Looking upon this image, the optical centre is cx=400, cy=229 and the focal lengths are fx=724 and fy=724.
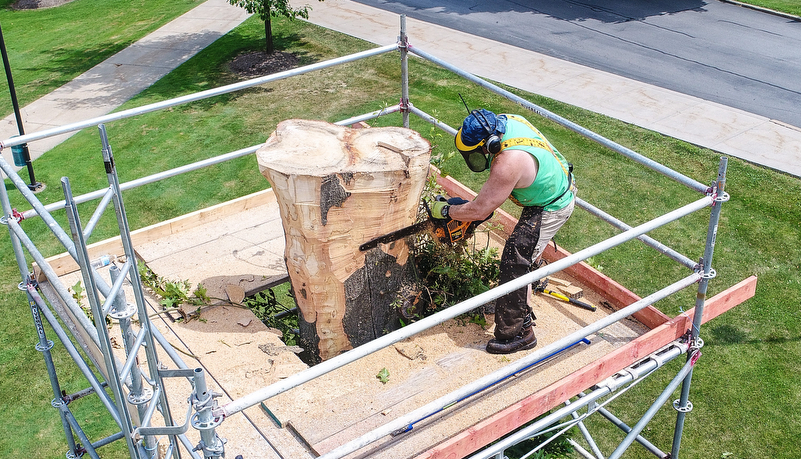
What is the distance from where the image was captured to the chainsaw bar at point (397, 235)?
4.68m

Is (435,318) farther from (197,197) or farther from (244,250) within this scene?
(197,197)

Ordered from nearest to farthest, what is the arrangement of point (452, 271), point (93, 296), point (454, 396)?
point (93, 296) → point (454, 396) → point (452, 271)

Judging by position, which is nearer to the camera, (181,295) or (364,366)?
(364,366)

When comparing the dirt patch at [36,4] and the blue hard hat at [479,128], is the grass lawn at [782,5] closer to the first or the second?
the blue hard hat at [479,128]

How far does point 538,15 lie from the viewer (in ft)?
52.2

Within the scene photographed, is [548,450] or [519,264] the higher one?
[519,264]

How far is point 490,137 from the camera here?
4305 mm

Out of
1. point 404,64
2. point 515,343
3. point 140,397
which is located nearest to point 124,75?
point 404,64

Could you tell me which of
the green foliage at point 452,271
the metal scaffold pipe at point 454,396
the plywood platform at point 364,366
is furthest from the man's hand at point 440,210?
the metal scaffold pipe at point 454,396

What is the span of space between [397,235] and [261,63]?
30.3 feet

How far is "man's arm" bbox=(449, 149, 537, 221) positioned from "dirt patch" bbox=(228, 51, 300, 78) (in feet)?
29.8

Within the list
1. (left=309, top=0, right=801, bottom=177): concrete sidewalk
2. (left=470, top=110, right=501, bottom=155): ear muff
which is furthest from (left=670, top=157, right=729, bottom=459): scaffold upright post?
(left=309, top=0, right=801, bottom=177): concrete sidewalk

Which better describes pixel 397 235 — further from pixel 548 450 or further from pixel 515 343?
pixel 548 450

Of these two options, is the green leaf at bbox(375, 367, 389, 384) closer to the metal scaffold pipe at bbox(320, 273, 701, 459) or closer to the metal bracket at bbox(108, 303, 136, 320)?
the metal scaffold pipe at bbox(320, 273, 701, 459)
